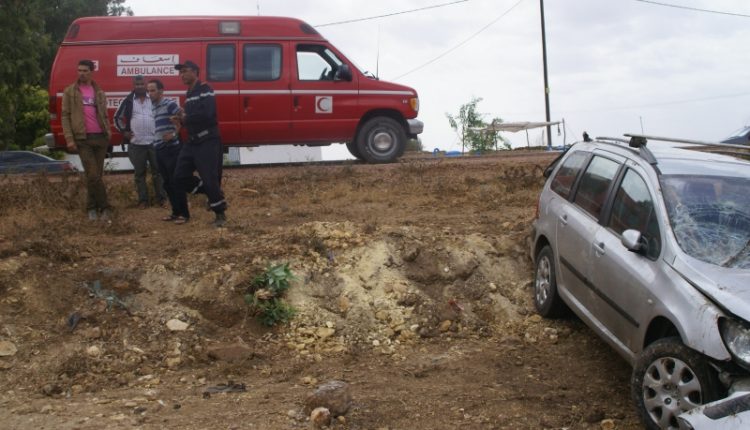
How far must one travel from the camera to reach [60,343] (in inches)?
220

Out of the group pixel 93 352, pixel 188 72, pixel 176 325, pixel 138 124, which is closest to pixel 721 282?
pixel 176 325

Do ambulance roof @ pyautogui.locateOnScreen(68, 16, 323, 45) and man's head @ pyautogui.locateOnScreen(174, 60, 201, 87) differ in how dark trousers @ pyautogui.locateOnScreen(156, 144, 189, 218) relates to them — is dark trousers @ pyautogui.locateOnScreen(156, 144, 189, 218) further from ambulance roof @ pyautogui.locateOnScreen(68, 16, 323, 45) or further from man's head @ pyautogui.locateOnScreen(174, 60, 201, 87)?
ambulance roof @ pyautogui.locateOnScreen(68, 16, 323, 45)

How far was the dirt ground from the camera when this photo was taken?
4742 millimetres

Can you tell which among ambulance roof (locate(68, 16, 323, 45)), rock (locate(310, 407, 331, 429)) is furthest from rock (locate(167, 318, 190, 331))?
ambulance roof (locate(68, 16, 323, 45))

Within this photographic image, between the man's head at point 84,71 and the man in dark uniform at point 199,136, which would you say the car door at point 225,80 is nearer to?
the man's head at point 84,71

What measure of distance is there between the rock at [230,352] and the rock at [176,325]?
37cm

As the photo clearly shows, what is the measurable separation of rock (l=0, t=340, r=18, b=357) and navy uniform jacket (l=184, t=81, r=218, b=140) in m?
2.72

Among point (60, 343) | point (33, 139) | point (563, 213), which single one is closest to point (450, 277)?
point (563, 213)

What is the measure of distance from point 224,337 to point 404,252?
6.57 feet

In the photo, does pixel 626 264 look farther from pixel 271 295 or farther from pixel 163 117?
pixel 163 117

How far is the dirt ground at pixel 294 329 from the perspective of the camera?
4742 mm

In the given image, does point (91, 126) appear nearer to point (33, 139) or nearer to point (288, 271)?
point (288, 271)

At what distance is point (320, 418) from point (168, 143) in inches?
185

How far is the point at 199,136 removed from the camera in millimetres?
7355
